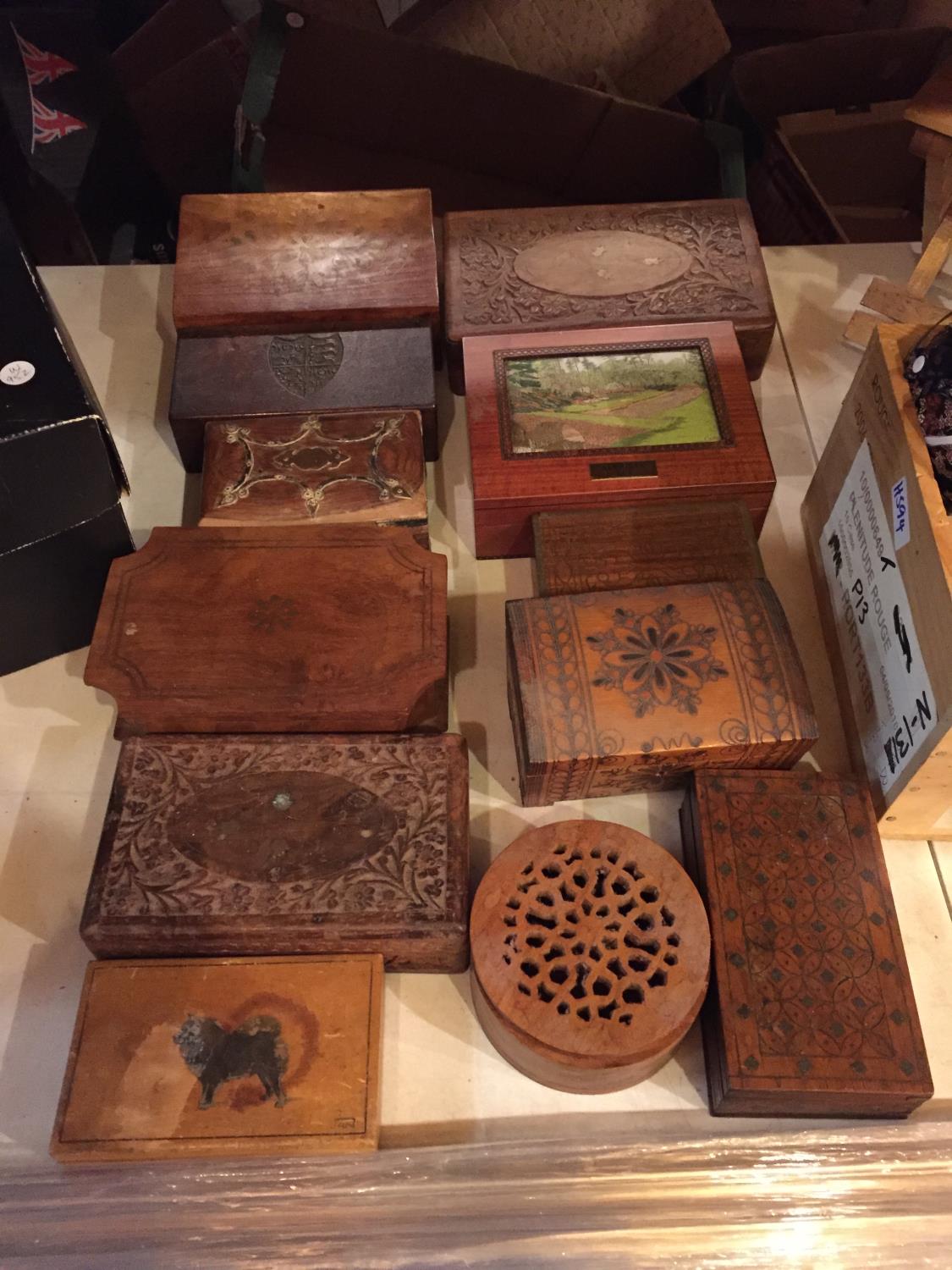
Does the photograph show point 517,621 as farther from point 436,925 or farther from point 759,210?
point 759,210

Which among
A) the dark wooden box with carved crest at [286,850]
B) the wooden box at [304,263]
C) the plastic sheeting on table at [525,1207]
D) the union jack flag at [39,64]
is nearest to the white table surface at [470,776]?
the plastic sheeting on table at [525,1207]

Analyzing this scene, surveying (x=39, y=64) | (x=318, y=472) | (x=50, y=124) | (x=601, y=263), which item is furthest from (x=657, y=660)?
(x=39, y=64)

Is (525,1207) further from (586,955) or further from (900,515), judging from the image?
(900,515)

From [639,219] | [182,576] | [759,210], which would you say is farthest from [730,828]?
[759,210]

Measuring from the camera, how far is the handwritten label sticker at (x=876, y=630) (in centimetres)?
140

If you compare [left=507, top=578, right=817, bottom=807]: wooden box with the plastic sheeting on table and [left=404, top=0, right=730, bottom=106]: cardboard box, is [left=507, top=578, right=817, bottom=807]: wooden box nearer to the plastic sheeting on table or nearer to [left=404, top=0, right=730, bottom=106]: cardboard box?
the plastic sheeting on table

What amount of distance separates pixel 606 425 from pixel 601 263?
1.30ft

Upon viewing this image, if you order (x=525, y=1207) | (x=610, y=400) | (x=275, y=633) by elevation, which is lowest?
(x=525, y=1207)

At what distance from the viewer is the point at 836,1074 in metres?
1.28

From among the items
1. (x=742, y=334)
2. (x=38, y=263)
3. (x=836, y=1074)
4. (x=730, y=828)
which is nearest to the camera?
(x=836, y=1074)

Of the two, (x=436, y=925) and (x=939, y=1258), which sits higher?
(x=436, y=925)

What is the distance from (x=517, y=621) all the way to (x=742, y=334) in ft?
2.52

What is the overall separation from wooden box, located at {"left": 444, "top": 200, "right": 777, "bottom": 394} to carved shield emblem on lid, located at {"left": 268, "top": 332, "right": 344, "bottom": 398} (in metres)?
0.21

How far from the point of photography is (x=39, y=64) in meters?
2.25
